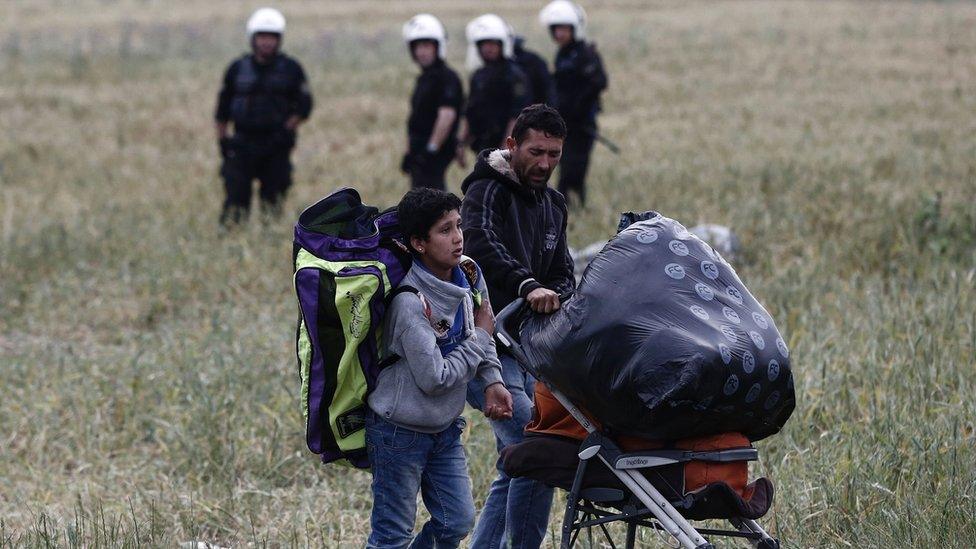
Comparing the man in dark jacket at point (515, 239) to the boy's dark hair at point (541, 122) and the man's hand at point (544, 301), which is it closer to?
the boy's dark hair at point (541, 122)

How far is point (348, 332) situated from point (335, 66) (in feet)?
77.1

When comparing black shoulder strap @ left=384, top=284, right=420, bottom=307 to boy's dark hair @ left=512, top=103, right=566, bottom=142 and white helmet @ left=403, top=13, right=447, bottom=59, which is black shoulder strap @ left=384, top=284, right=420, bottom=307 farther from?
white helmet @ left=403, top=13, right=447, bottom=59

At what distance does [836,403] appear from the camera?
5.88 meters

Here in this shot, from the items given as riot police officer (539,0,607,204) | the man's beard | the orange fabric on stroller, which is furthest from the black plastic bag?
riot police officer (539,0,607,204)

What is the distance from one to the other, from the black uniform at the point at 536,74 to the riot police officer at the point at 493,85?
10cm

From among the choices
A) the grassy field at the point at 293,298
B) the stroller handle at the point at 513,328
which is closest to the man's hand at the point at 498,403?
the stroller handle at the point at 513,328

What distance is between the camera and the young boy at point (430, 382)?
3.78 m

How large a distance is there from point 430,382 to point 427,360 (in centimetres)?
7

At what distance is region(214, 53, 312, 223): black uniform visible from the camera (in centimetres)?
1062

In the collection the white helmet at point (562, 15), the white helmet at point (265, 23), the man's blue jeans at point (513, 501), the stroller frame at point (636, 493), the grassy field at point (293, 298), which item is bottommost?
the grassy field at point (293, 298)

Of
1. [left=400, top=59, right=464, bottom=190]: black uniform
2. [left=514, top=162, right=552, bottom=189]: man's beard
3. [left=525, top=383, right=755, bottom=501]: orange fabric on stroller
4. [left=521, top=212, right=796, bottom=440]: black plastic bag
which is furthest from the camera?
[left=400, top=59, right=464, bottom=190]: black uniform

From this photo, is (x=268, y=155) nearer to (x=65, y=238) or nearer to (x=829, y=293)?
(x=65, y=238)

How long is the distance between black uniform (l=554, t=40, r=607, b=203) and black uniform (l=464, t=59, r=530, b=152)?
0.73 meters

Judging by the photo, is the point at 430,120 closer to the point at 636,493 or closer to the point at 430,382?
the point at 430,382
